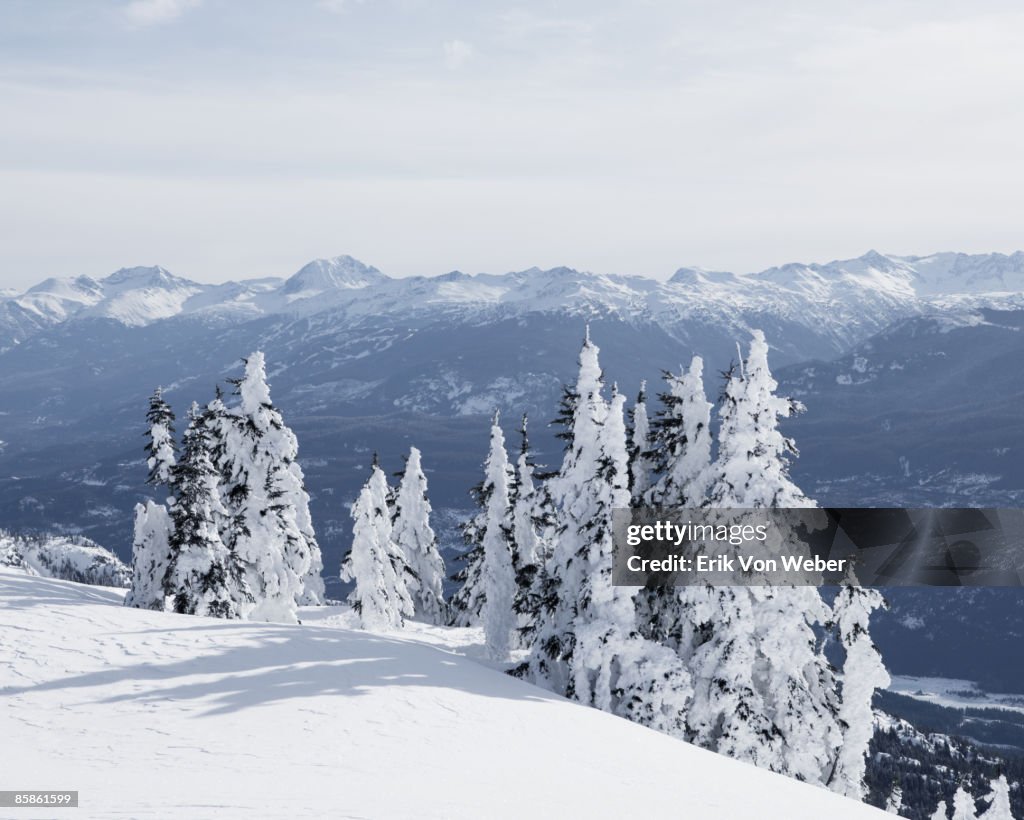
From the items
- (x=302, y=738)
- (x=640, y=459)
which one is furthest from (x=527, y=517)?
(x=302, y=738)

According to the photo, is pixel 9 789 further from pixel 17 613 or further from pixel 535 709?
pixel 535 709

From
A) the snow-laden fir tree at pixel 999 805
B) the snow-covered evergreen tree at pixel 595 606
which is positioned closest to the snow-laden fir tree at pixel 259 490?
the snow-covered evergreen tree at pixel 595 606

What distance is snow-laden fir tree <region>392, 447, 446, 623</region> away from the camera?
218ft

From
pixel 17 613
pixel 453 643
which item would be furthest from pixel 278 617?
pixel 17 613

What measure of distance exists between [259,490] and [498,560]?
11.8 metres

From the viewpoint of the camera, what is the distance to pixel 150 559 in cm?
3962

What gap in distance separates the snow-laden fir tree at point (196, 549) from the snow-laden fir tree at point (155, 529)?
5.35 feet

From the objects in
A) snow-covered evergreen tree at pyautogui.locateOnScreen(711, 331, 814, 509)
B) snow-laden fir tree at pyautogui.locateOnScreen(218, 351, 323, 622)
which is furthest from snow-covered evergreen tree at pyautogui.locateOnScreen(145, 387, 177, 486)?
snow-covered evergreen tree at pyautogui.locateOnScreen(711, 331, 814, 509)

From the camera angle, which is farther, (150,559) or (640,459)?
(150,559)

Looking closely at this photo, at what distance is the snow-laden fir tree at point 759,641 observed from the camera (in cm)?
2620

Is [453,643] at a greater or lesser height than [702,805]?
lesser

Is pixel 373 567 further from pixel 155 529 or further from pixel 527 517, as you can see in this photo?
pixel 155 529

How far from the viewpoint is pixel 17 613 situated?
20.8m

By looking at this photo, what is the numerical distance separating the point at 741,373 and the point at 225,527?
2484cm
